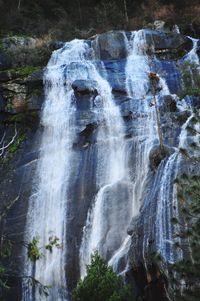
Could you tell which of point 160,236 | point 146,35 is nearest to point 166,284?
point 160,236

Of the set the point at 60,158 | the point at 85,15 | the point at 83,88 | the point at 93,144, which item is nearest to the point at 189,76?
the point at 83,88

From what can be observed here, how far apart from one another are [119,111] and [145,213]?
7940 mm

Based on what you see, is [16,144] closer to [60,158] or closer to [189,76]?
[60,158]

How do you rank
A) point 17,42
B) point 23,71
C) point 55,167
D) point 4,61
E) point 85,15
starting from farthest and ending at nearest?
point 85,15 < point 17,42 < point 4,61 < point 23,71 < point 55,167

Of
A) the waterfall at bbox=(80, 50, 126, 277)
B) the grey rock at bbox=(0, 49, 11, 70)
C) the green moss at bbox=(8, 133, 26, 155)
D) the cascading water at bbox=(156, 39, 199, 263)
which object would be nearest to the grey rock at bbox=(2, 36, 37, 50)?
the grey rock at bbox=(0, 49, 11, 70)

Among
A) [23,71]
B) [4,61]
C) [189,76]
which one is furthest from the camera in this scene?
[4,61]

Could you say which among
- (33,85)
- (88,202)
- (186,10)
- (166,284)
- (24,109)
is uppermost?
(186,10)

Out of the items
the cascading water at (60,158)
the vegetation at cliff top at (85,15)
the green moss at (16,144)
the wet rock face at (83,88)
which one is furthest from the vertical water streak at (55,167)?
the vegetation at cliff top at (85,15)

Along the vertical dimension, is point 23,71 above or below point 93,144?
above

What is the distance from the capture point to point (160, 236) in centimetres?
1362

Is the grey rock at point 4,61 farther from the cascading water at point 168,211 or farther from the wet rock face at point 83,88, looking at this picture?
the cascading water at point 168,211

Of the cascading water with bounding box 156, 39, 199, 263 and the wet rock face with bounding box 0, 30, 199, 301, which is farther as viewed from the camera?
the wet rock face with bounding box 0, 30, 199, 301

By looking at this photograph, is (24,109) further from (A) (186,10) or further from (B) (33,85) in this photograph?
(A) (186,10)

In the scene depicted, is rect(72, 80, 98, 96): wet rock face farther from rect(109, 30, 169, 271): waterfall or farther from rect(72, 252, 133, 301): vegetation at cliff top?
rect(72, 252, 133, 301): vegetation at cliff top
